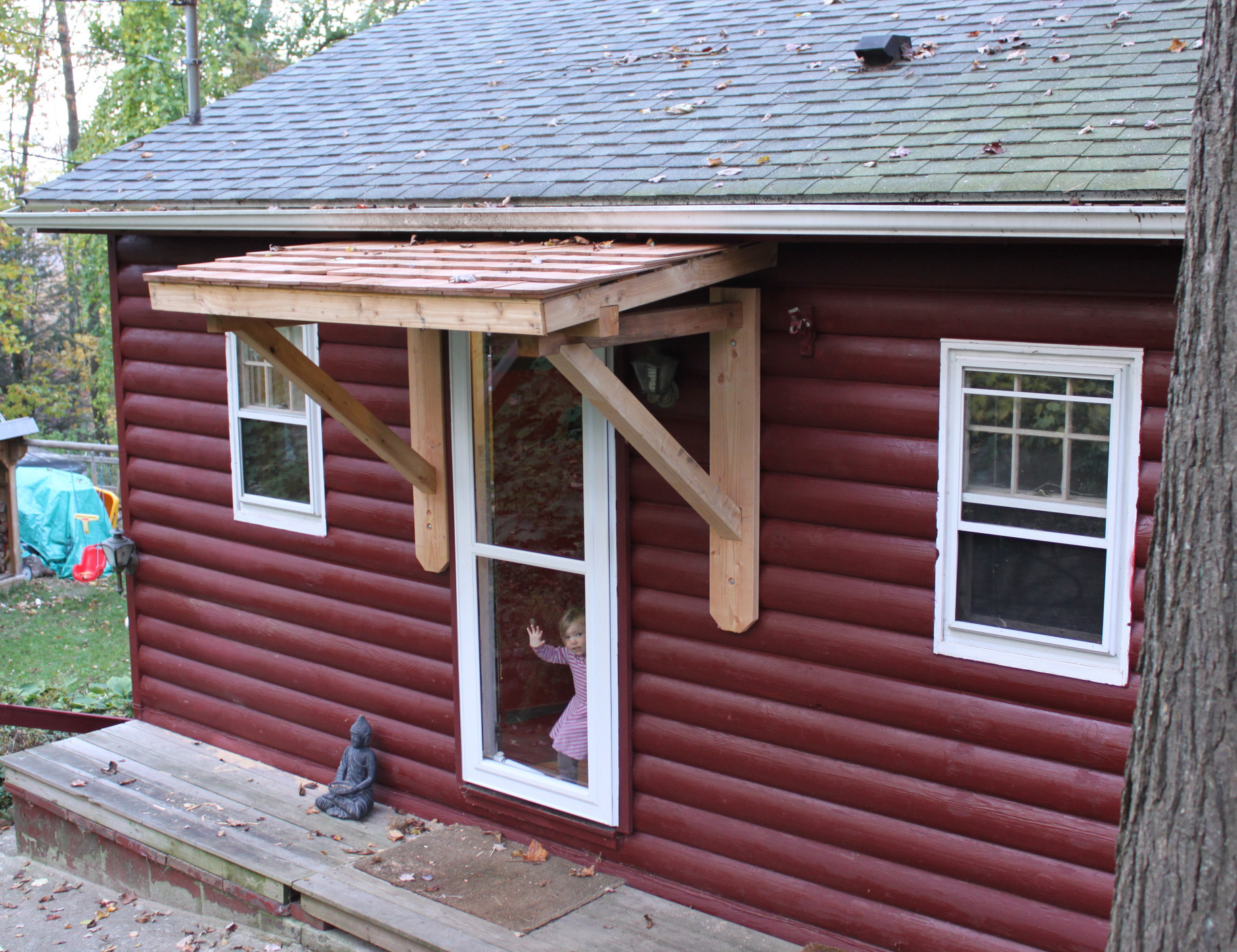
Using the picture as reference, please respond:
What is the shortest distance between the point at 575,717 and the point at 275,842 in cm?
181

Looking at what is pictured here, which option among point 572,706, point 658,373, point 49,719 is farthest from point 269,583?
point 658,373

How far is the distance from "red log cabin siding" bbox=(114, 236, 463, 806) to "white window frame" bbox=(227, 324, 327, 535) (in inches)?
2.6

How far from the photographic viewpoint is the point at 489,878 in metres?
5.62

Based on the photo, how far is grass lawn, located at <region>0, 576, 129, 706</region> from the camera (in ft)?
35.1

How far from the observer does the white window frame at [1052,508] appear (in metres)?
4.11

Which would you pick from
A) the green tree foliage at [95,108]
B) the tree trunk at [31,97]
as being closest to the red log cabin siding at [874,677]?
the green tree foliage at [95,108]

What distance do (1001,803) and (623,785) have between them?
5.98 ft

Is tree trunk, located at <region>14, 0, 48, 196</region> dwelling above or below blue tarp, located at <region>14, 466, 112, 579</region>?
above

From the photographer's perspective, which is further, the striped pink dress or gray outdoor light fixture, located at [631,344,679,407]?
the striped pink dress

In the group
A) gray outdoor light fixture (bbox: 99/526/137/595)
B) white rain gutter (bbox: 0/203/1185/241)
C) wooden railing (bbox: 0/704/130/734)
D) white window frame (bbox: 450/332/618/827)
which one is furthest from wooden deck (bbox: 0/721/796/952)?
white rain gutter (bbox: 0/203/1185/241)

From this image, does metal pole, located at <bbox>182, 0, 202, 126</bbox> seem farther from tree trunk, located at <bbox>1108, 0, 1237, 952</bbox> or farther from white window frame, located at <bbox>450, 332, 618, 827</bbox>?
tree trunk, located at <bbox>1108, 0, 1237, 952</bbox>

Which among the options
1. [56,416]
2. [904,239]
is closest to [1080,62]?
[904,239]

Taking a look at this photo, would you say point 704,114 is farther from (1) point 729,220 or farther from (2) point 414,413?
(2) point 414,413

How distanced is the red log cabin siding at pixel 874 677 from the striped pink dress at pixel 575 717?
370mm
